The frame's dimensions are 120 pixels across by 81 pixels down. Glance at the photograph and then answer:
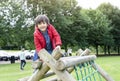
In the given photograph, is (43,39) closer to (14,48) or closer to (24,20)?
(24,20)

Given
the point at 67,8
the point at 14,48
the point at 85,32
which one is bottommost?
the point at 14,48

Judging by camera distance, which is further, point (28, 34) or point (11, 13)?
point (28, 34)

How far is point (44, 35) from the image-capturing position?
7113 mm

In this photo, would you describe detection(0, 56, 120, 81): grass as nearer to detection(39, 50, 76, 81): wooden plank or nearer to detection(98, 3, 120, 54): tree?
detection(39, 50, 76, 81): wooden plank

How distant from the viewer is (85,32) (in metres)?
73.4

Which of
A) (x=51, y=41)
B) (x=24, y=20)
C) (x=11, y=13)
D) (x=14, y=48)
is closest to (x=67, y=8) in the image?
(x=24, y=20)

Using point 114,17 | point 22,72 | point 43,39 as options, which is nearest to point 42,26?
point 43,39

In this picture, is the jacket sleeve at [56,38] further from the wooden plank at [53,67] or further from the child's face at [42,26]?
the wooden plank at [53,67]

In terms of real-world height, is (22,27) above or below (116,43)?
above

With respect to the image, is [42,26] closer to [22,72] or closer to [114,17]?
[22,72]

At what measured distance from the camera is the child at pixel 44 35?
680 cm

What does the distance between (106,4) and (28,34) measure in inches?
1271

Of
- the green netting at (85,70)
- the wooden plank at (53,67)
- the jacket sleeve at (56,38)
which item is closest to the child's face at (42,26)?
the jacket sleeve at (56,38)

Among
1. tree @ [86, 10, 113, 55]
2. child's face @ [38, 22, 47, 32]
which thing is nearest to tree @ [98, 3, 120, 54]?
tree @ [86, 10, 113, 55]
